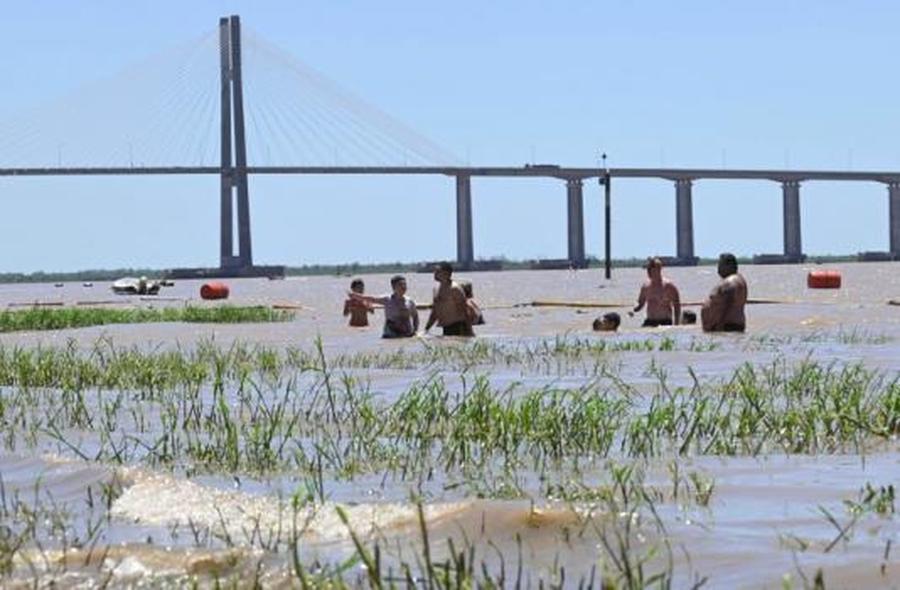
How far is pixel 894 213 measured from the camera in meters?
99.8

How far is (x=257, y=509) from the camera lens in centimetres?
551

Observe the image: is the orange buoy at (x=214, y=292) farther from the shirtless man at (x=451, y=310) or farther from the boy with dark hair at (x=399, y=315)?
the shirtless man at (x=451, y=310)

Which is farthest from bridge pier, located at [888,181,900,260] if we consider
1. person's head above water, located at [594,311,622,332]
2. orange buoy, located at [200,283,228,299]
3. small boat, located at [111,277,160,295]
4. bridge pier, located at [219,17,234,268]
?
person's head above water, located at [594,311,622,332]

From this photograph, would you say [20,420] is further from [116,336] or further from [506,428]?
[116,336]

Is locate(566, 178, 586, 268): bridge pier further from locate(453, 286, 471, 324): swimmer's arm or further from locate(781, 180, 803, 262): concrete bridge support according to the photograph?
locate(453, 286, 471, 324): swimmer's arm

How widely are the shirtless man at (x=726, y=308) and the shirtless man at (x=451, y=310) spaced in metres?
2.48

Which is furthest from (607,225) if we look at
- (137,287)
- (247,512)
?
(247,512)

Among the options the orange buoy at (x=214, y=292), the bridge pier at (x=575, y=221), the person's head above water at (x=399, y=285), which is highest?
the bridge pier at (x=575, y=221)

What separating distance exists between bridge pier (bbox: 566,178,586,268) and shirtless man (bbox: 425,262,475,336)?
77.1 m

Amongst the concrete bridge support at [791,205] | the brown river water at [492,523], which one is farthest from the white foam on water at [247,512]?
the concrete bridge support at [791,205]

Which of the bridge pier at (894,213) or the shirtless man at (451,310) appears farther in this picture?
the bridge pier at (894,213)

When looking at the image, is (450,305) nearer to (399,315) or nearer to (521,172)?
(399,315)

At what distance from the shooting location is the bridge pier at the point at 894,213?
98.9 meters

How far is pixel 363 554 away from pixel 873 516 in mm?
2203
